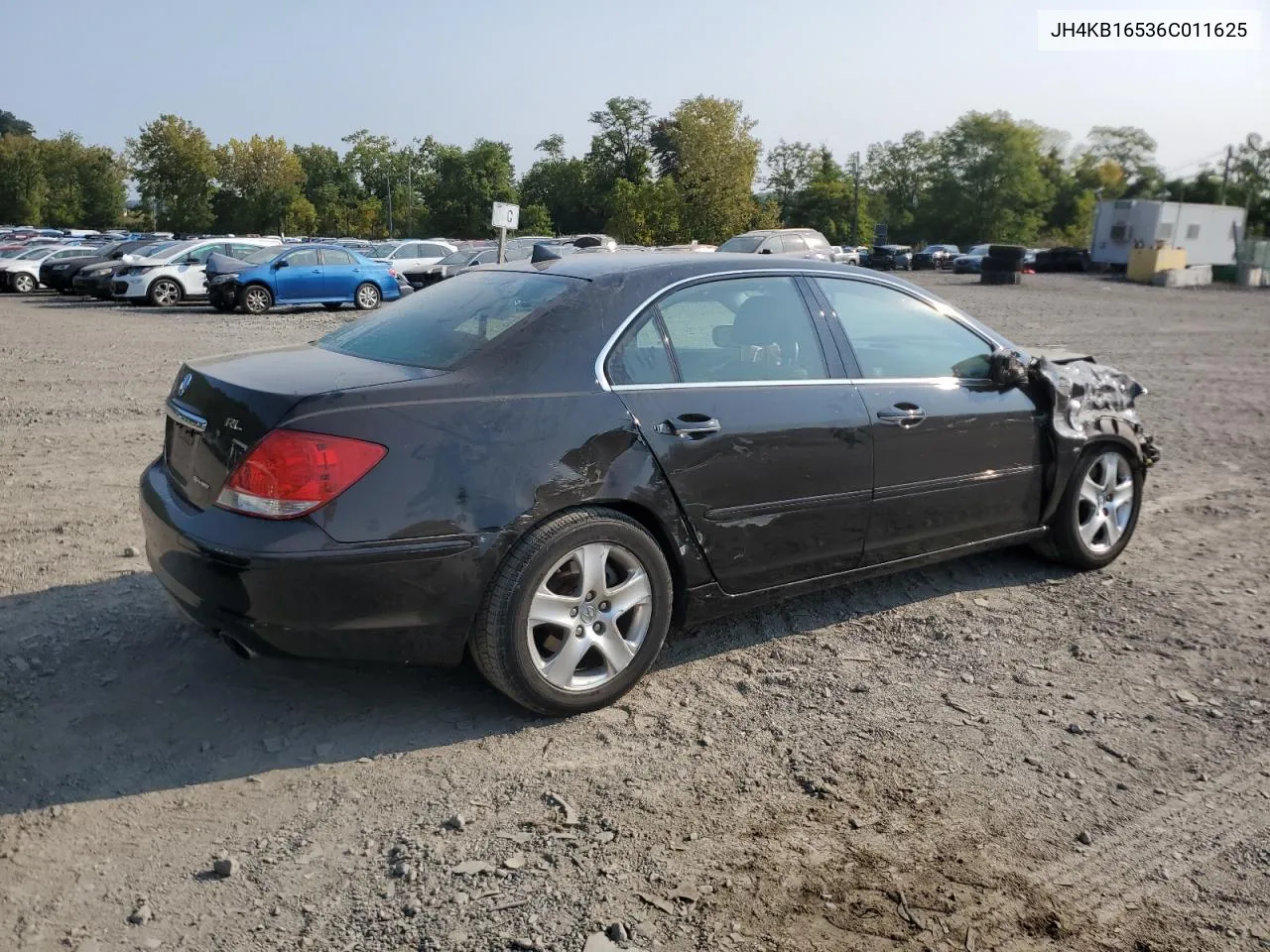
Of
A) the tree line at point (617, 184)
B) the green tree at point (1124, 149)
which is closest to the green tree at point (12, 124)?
the tree line at point (617, 184)

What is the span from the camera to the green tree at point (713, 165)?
52.1 metres

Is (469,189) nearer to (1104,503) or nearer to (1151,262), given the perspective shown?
(1151,262)

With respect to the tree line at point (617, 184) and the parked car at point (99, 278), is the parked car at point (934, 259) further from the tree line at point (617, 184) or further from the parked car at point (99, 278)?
the parked car at point (99, 278)

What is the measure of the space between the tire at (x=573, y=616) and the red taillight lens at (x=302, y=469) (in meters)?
0.59

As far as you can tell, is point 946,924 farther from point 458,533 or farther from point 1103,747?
point 458,533

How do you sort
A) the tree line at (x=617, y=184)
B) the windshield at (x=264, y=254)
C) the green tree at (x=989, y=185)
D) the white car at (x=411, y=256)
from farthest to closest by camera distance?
1. the green tree at (x=989, y=185)
2. the tree line at (x=617, y=184)
3. the white car at (x=411, y=256)
4. the windshield at (x=264, y=254)

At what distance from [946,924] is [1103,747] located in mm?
1264

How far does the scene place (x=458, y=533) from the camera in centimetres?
351

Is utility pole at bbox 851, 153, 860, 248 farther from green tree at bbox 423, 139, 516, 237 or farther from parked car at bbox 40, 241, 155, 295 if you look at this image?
parked car at bbox 40, 241, 155, 295

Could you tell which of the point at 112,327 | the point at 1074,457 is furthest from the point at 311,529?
the point at 112,327

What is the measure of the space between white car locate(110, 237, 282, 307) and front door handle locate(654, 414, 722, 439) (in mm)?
24026

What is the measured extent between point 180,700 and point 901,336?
10.7 ft

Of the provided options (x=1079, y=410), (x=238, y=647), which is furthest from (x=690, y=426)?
(x=1079, y=410)

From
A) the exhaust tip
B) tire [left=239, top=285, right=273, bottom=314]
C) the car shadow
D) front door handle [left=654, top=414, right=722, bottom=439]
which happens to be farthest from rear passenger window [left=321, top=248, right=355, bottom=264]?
the exhaust tip
